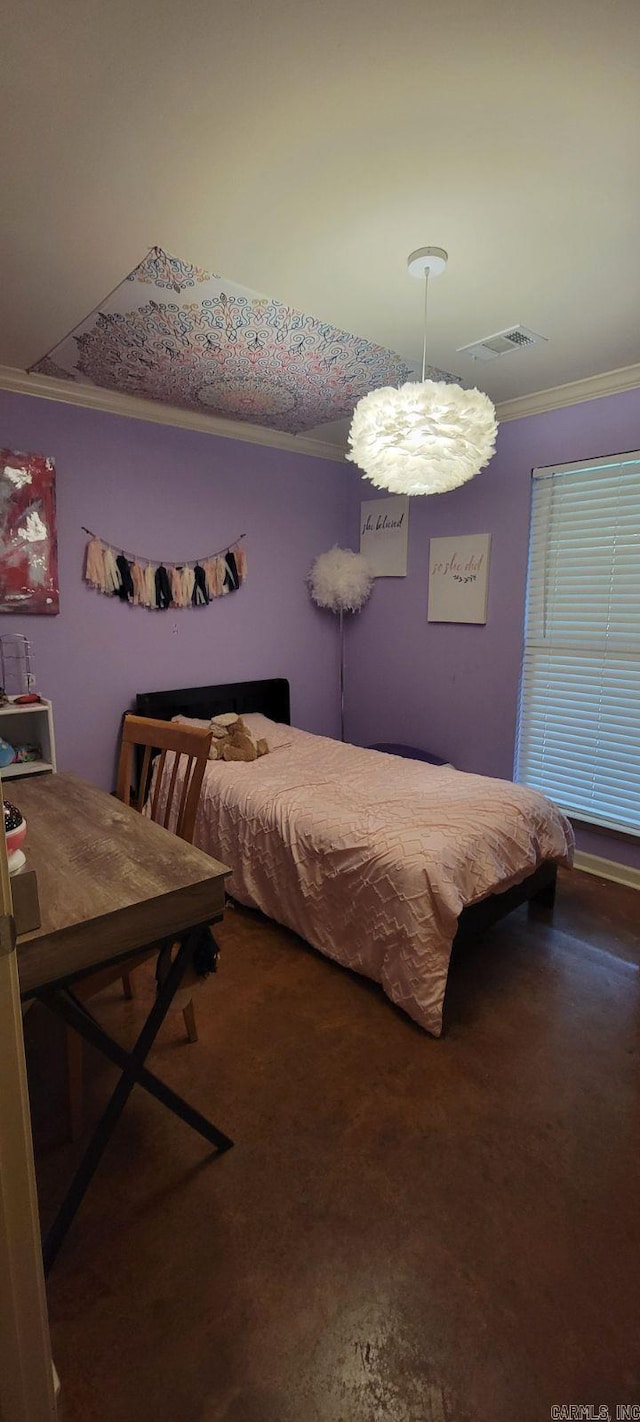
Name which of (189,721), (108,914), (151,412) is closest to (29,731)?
(189,721)

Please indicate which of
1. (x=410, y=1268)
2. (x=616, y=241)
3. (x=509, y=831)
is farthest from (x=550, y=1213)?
(x=616, y=241)

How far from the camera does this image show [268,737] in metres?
3.48

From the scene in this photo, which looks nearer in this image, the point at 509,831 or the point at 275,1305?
the point at 275,1305

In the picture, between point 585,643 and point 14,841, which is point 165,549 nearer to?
point 585,643

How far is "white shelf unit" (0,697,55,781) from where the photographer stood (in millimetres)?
2689

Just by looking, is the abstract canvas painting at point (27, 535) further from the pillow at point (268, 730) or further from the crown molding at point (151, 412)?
the pillow at point (268, 730)

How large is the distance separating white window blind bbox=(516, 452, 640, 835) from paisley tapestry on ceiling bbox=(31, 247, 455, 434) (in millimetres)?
909

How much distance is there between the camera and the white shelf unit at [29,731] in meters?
2.69

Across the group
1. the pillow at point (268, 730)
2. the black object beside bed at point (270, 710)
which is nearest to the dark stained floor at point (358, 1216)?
the black object beside bed at point (270, 710)

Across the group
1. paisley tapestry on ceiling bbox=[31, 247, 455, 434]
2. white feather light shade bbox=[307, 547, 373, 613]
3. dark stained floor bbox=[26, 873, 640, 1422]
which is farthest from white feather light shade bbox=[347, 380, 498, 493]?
white feather light shade bbox=[307, 547, 373, 613]

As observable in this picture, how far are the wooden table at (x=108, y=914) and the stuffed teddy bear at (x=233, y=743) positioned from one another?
146 centimetres

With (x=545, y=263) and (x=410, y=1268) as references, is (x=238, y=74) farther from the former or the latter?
(x=410, y=1268)

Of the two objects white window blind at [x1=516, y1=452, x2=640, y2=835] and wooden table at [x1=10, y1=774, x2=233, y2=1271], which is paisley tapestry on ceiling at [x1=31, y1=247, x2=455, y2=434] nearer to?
white window blind at [x1=516, y1=452, x2=640, y2=835]

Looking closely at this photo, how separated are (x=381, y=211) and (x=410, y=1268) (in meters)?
2.67
